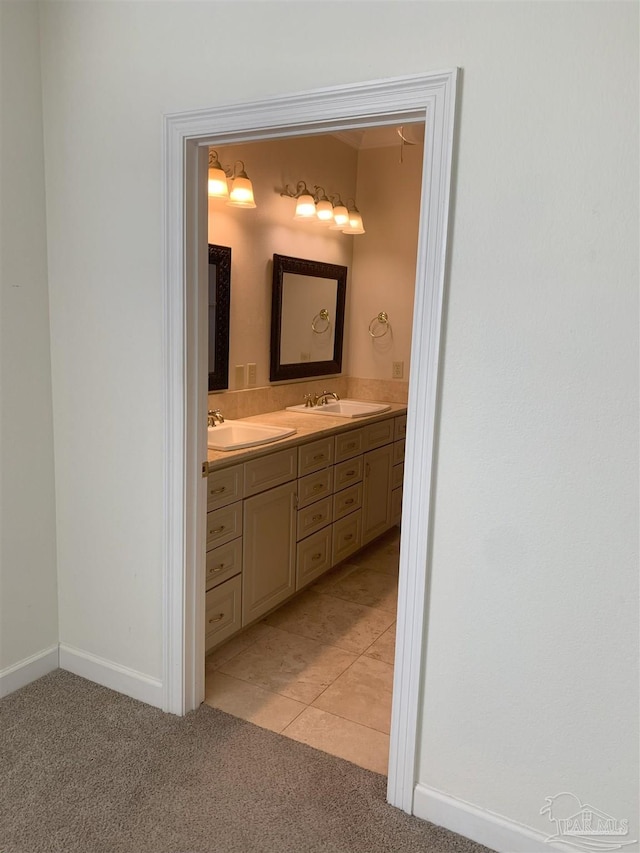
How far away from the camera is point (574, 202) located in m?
1.59

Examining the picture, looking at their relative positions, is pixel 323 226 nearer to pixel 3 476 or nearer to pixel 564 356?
pixel 3 476

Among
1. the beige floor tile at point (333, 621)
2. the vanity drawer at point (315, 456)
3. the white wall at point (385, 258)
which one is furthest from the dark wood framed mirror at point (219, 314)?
the white wall at point (385, 258)

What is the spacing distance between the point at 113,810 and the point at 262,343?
7.90 ft

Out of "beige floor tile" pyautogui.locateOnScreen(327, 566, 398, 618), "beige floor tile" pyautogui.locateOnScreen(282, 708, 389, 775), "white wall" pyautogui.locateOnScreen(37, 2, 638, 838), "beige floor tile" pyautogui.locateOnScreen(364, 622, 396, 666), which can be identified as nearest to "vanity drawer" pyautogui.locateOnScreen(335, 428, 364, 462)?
"beige floor tile" pyautogui.locateOnScreen(327, 566, 398, 618)

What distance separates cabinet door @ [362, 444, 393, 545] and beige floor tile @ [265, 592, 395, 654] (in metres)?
0.63

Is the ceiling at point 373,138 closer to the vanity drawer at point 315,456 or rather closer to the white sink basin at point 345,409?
the white sink basin at point 345,409

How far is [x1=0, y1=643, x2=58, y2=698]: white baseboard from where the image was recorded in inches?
99.0

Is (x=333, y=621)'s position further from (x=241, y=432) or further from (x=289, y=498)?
(x=241, y=432)

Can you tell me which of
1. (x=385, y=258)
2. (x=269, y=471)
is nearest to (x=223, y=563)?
(x=269, y=471)

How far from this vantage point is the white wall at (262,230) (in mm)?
3433

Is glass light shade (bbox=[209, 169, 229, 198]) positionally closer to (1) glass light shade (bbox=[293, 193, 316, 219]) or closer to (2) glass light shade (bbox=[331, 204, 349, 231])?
(1) glass light shade (bbox=[293, 193, 316, 219])

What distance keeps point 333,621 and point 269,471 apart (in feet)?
2.73

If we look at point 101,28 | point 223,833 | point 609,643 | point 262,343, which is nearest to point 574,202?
point 609,643

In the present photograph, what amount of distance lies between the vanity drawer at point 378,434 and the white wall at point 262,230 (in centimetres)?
66
